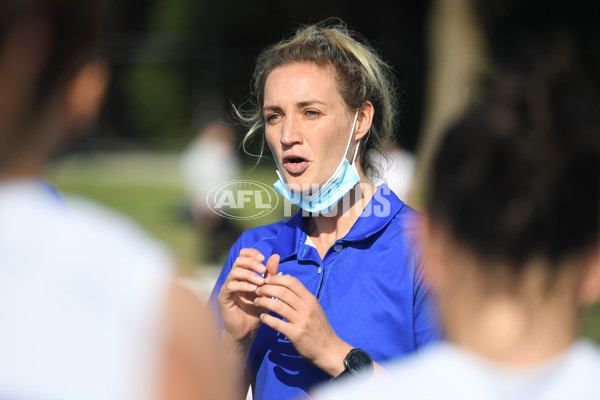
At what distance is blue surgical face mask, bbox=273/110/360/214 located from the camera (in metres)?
2.72

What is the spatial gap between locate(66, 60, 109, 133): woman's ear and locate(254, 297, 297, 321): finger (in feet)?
3.78

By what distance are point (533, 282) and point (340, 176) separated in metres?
1.72

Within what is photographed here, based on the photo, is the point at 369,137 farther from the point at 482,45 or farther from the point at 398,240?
the point at 482,45

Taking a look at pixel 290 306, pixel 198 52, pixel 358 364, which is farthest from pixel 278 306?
pixel 198 52

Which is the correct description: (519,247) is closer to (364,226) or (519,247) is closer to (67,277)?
(67,277)

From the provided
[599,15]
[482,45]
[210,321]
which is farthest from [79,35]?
[599,15]

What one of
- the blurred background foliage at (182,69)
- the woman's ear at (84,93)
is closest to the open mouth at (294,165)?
the woman's ear at (84,93)

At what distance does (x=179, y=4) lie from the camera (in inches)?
1093

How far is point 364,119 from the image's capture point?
2922 millimetres

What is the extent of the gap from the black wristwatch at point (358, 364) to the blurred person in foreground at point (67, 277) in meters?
1.16

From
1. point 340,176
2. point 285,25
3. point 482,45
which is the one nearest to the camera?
point 340,176

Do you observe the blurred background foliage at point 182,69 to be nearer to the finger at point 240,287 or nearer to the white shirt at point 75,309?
the finger at point 240,287

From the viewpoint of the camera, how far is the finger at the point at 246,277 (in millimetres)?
2258

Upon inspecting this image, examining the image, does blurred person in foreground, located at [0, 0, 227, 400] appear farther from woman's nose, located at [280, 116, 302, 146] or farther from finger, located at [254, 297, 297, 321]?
woman's nose, located at [280, 116, 302, 146]
